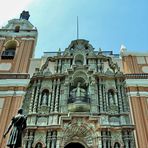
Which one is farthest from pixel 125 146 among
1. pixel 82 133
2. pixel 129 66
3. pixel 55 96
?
pixel 129 66

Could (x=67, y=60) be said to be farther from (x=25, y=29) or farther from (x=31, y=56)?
(x=25, y=29)

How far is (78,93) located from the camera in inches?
562

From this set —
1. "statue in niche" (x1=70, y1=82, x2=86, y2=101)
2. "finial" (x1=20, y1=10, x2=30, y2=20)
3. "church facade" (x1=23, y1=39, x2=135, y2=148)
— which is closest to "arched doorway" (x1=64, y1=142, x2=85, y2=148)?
"church facade" (x1=23, y1=39, x2=135, y2=148)

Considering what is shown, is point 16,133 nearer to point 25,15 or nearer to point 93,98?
point 93,98

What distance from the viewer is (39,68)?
16328mm

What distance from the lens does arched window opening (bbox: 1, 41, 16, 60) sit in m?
17.4

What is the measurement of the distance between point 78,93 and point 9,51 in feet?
20.2

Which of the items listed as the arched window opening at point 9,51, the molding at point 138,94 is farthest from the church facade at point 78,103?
the arched window opening at point 9,51

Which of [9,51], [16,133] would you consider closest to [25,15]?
[9,51]

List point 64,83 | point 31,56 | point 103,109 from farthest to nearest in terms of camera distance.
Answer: point 31,56, point 64,83, point 103,109

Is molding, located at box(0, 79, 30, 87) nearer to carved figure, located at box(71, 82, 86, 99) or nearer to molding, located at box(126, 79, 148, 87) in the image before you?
carved figure, located at box(71, 82, 86, 99)

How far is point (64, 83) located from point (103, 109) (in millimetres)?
2636

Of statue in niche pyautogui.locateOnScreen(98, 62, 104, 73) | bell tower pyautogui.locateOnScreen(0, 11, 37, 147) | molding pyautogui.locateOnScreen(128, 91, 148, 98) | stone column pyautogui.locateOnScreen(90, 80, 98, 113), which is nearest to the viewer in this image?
stone column pyautogui.locateOnScreen(90, 80, 98, 113)

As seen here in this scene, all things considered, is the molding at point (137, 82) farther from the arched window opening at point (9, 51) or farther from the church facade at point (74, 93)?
the arched window opening at point (9, 51)
